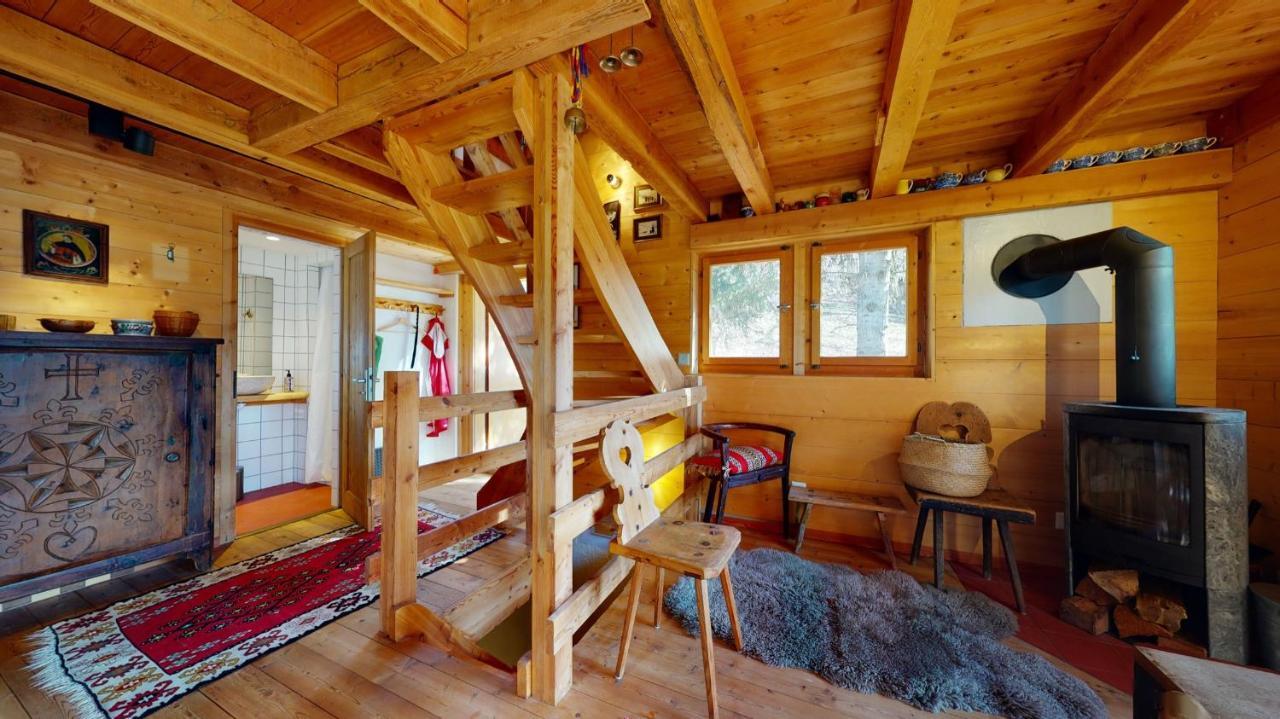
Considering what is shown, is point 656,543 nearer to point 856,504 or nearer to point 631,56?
point 856,504

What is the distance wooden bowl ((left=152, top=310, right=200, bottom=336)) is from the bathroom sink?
181cm

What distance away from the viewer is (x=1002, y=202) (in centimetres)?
250

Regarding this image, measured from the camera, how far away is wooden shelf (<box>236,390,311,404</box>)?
362 cm

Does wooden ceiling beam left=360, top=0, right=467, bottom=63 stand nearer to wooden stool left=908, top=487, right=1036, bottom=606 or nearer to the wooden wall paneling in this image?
wooden stool left=908, top=487, right=1036, bottom=606

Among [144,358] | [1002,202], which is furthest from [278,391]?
[1002,202]

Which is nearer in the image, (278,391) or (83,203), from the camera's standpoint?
(83,203)

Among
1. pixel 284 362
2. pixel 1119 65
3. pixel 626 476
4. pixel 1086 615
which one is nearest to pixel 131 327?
pixel 284 362

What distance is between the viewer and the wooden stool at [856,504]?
247 cm

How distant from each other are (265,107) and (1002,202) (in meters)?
4.15

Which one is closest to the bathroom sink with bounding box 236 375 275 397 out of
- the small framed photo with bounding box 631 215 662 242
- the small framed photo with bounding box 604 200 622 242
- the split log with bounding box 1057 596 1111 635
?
the small framed photo with bounding box 604 200 622 242

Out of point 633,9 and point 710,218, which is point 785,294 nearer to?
point 710,218

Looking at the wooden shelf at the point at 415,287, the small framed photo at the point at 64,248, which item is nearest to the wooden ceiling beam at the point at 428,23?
the small framed photo at the point at 64,248

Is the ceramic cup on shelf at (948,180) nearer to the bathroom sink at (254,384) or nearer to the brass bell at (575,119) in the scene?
the brass bell at (575,119)

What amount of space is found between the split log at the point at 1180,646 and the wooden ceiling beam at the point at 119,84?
16.1ft
